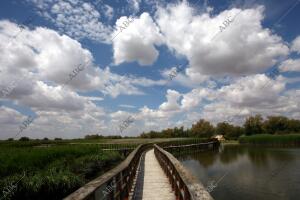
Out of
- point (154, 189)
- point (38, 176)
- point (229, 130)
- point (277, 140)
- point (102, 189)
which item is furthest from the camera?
point (229, 130)

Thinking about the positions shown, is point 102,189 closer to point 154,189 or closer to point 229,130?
point 154,189

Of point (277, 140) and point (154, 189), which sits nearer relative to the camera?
point (154, 189)

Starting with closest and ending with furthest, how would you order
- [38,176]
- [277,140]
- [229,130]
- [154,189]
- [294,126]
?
[154,189], [38,176], [277,140], [294,126], [229,130]

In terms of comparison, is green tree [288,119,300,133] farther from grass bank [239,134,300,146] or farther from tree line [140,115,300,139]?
grass bank [239,134,300,146]

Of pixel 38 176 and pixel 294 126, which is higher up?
pixel 294 126

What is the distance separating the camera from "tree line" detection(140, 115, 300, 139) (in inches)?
4014

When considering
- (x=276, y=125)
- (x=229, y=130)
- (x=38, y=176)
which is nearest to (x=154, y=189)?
(x=38, y=176)

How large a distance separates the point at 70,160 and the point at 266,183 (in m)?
12.6

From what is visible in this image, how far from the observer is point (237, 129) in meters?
112

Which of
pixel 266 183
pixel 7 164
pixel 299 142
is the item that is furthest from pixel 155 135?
pixel 7 164

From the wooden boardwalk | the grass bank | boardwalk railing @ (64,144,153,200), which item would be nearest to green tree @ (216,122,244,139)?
the grass bank

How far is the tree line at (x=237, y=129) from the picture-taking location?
335ft

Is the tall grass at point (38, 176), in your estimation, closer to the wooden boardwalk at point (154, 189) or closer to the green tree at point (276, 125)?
the wooden boardwalk at point (154, 189)

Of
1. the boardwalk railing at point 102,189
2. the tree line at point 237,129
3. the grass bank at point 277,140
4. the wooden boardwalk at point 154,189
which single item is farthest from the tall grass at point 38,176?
the tree line at point 237,129
